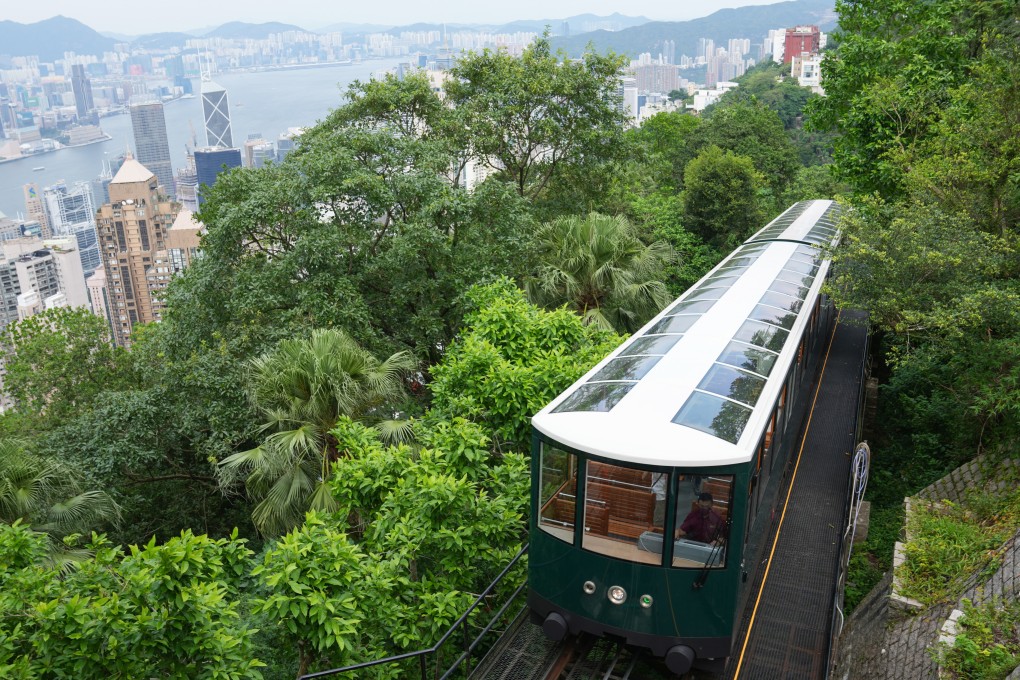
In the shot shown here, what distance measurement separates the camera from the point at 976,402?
38.9 feet

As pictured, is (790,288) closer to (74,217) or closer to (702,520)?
(702,520)

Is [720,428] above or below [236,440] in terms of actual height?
above

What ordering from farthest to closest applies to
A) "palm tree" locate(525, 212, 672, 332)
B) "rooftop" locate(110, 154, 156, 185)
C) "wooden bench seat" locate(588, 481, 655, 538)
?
"rooftop" locate(110, 154, 156, 185), "palm tree" locate(525, 212, 672, 332), "wooden bench seat" locate(588, 481, 655, 538)

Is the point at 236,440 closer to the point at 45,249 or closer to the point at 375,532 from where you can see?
the point at 375,532

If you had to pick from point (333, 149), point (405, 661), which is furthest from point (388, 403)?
point (333, 149)

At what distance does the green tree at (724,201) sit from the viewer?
27609 mm

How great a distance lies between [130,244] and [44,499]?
8935 centimetres

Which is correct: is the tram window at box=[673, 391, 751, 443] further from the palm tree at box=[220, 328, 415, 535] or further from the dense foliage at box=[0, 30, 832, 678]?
the palm tree at box=[220, 328, 415, 535]

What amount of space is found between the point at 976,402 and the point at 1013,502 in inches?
84.8

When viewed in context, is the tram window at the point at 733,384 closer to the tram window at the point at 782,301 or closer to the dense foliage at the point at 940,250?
the tram window at the point at 782,301

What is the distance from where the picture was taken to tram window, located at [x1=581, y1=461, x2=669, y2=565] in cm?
711

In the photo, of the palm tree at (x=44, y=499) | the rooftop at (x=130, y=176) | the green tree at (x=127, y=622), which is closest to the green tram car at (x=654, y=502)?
the green tree at (x=127, y=622)

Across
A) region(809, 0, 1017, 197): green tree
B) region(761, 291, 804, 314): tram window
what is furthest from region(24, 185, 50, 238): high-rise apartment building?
region(761, 291, 804, 314): tram window

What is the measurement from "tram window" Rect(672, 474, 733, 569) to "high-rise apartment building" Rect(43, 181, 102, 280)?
188582 millimetres
